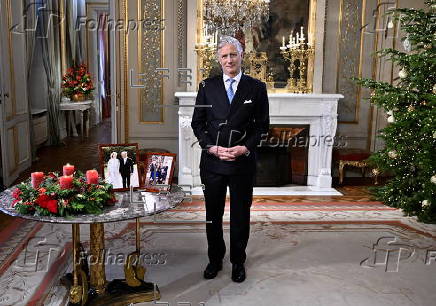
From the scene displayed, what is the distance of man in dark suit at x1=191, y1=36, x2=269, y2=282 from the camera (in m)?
2.70

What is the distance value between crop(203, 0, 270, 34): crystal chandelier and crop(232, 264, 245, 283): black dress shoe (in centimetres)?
300

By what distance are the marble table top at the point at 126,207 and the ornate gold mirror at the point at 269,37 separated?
111 inches

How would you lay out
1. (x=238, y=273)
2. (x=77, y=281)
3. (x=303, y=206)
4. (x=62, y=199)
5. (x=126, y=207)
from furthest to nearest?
(x=303, y=206) < (x=238, y=273) < (x=77, y=281) < (x=126, y=207) < (x=62, y=199)

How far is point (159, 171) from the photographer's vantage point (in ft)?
8.80

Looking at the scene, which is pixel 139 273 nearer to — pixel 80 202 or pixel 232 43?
pixel 80 202

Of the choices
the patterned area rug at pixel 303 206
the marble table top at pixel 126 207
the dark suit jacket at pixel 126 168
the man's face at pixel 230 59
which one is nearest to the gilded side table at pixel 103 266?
the marble table top at pixel 126 207

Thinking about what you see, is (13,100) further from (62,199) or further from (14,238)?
(62,199)

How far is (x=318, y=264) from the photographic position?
124 inches

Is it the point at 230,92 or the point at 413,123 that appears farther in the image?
the point at 413,123

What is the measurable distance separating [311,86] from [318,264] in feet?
8.50

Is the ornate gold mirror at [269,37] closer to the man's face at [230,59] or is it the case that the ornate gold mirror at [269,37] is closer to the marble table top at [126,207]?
the man's face at [230,59]

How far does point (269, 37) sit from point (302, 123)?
987 millimetres

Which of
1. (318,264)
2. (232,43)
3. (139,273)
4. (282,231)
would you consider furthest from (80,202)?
(282,231)

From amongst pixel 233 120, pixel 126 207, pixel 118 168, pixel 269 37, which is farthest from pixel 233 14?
pixel 126 207
